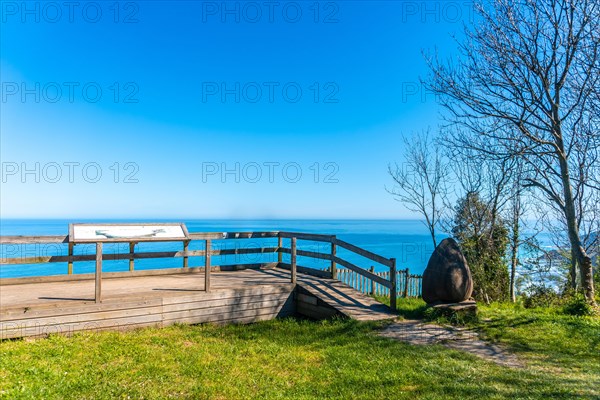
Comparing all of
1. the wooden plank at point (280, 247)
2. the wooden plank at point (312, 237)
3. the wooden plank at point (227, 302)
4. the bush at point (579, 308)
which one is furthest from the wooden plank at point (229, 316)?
the bush at point (579, 308)

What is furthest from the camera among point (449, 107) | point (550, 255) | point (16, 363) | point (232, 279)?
point (550, 255)

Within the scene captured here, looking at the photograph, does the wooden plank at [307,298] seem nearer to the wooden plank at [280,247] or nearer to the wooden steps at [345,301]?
the wooden steps at [345,301]

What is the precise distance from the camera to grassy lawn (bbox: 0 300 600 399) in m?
4.84

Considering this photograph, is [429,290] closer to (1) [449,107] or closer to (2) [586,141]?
(1) [449,107]

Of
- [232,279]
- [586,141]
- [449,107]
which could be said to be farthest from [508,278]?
[232,279]

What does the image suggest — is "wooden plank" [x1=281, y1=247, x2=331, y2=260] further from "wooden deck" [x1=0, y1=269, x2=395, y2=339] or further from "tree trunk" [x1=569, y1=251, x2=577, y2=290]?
"tree trunk" [x1=569, y1=251, x2=577, y2=290]

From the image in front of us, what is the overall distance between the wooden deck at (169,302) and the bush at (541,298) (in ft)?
21.8

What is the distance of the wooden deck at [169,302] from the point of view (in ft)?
22.7

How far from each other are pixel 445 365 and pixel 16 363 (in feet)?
20.9

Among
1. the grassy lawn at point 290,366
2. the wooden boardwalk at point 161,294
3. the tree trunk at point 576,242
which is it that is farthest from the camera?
the tree trunk at point 576,242

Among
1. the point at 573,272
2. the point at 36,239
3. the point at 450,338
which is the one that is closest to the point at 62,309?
the point at 36,239

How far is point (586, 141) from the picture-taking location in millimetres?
11922

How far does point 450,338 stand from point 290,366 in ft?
11.0

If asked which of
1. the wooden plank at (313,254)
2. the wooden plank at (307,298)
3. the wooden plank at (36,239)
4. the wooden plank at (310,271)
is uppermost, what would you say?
the wooden plank at (36,239)
